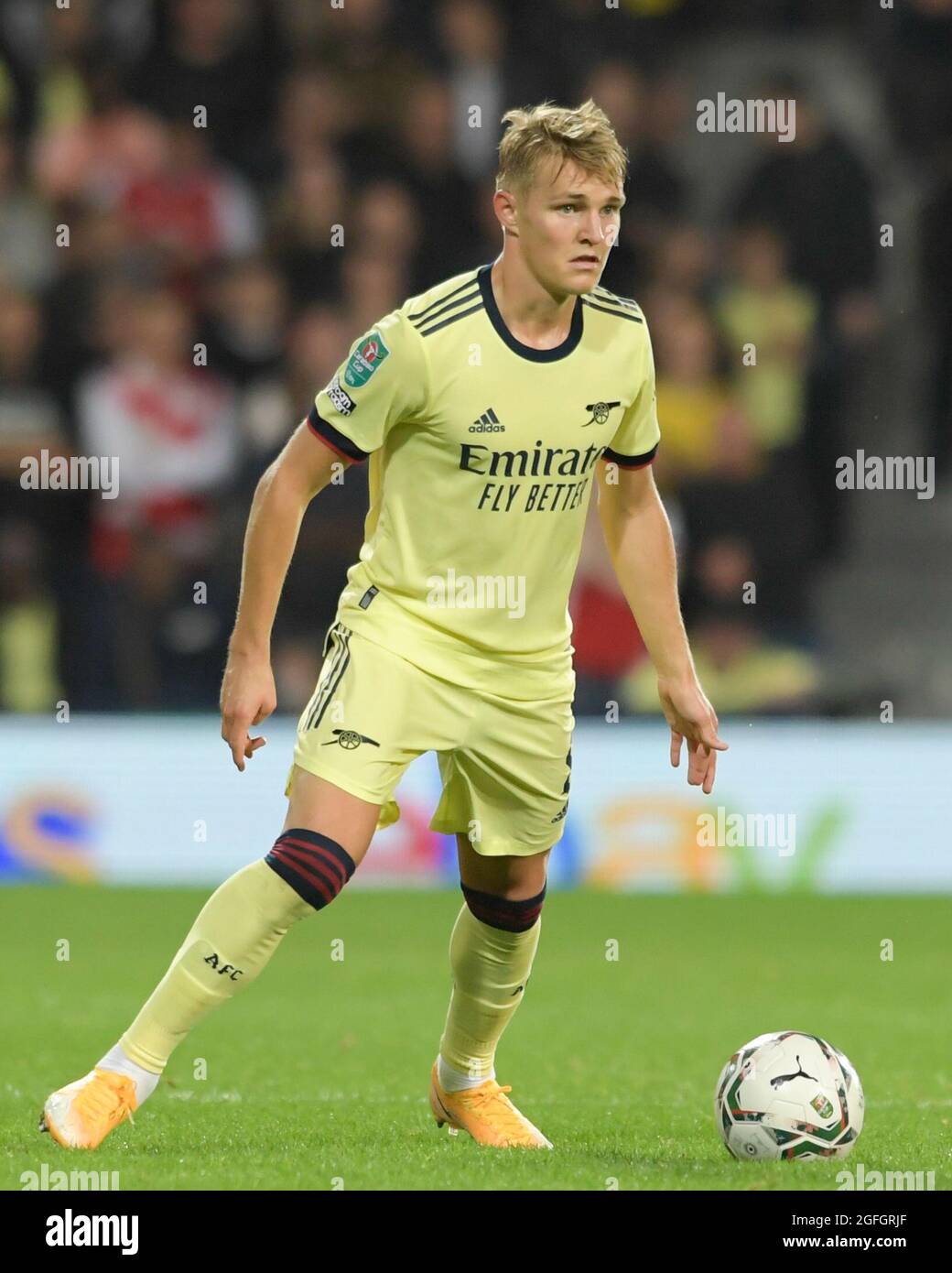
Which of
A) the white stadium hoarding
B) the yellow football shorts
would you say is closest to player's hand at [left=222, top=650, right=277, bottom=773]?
the yellow football shorts

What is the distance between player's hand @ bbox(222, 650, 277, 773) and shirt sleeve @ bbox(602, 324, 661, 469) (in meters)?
0.97

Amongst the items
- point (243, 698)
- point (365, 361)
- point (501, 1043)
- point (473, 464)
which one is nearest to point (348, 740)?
point (243, 698)

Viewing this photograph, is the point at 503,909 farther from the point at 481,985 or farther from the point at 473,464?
the point at 473,464

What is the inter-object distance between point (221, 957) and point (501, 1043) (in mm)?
2346

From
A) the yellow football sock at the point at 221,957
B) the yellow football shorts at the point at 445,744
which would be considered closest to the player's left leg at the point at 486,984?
the yellow football shorts at the point at 445,744

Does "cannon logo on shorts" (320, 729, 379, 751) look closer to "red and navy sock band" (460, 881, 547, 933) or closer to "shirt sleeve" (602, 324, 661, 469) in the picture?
"red and navy sock band" (460, 881, 547, 933)

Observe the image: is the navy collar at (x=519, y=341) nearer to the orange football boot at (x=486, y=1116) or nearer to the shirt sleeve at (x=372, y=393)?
the shirt sleeve at (x=372, y=393)

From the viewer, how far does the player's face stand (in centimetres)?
453

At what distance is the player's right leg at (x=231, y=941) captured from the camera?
4.41 meters

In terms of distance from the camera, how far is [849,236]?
1201cm

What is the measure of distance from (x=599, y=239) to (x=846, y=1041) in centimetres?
309

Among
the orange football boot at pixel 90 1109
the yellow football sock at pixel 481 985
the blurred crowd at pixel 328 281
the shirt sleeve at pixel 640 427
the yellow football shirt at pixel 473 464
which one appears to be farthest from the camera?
the blurred crowd at pixel 328 281

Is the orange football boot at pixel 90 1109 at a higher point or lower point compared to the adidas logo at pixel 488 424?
lower

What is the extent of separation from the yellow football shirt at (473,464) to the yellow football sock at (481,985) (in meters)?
0.61
